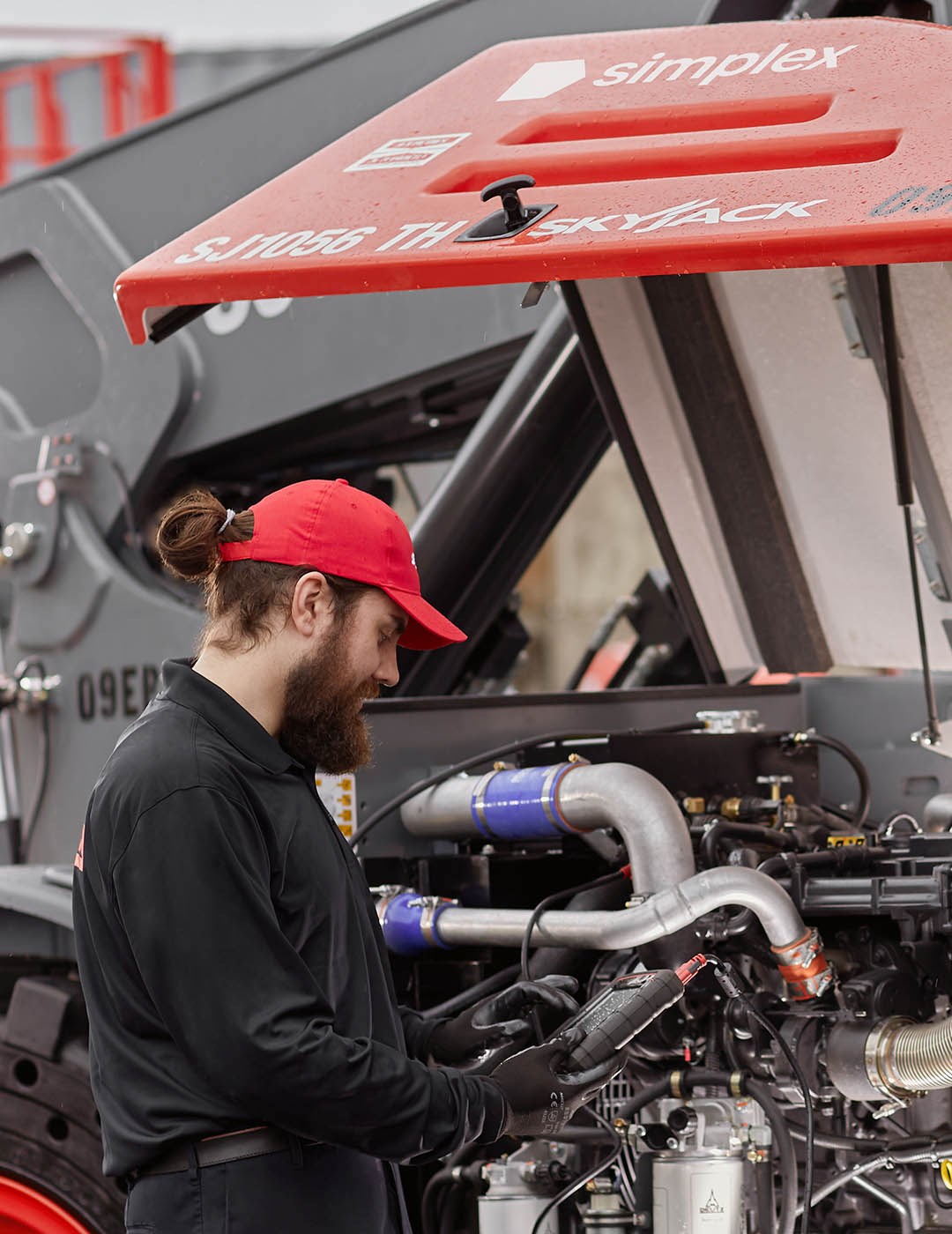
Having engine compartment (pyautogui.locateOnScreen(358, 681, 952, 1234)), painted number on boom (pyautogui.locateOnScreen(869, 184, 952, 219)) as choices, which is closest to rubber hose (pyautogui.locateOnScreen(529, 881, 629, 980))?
engine compartment (pyautogui.locateOnScreen(358, 681, 952, 1234))

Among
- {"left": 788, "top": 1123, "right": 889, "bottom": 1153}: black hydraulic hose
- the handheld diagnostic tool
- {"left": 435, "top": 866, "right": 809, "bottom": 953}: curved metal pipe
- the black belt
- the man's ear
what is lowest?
{"left": 788, "top": 1123, "right": 889, "bottom": 1153}: black hydraulic hose

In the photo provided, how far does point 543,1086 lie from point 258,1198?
1.47 ft

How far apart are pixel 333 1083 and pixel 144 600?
2.27m

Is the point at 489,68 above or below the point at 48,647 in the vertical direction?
above

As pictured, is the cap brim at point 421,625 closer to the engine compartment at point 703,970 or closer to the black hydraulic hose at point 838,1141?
the engine compartment at point 703,970

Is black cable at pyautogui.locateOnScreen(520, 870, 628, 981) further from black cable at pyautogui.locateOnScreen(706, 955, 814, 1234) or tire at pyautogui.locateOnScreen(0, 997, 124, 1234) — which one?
tire at pyautogui.locateOnScreen(0, 997, 124, 1234)

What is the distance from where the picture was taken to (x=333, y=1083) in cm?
208

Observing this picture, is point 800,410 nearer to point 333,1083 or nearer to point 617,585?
point 333,1083

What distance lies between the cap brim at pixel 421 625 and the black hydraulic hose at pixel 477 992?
718 mm

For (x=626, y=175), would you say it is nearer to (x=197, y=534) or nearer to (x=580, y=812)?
(x=197, y=534)

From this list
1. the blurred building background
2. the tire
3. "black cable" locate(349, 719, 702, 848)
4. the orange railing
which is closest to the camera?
"black cable" locate(349, 719, 702, 848)

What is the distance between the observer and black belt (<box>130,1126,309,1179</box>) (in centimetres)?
214

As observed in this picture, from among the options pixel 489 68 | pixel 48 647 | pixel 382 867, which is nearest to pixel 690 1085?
pixel 382 867

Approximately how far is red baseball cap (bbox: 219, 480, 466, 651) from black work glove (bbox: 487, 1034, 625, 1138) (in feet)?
1.93
